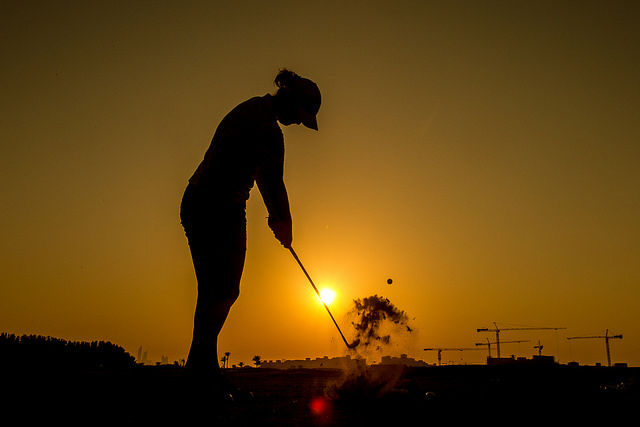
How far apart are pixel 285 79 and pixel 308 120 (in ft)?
1.53

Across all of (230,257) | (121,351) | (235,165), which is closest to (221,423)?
(230,257)

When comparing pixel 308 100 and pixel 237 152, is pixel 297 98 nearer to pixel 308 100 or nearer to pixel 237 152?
pixel 308 100

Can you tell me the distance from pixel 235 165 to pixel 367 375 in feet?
8.54

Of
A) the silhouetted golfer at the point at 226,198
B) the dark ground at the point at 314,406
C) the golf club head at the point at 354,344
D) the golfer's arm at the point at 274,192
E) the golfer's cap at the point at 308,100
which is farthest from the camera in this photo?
the golf club head at the point at 354,344

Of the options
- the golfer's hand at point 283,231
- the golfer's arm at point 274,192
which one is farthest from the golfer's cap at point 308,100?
the golfer's hand at point 283,231

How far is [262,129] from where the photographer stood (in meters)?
5.29

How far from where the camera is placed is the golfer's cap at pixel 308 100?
560cm

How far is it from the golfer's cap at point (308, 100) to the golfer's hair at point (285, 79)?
0.06 metres

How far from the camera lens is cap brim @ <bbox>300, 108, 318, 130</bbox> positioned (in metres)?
5.68

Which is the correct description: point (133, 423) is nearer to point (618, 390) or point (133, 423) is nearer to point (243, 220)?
point (243, 220)

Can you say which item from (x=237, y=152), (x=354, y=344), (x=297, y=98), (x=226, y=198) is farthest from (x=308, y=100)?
(x=354, y=344)

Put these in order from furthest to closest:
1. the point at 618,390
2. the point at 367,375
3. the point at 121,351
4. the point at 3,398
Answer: the point at 121,351, the point at 367,375, the point at 618,390, the point at 3,398

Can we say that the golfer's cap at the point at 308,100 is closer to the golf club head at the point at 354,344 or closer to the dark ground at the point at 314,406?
the dark ground at the point at 314,406

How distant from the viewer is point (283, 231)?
18.7 feet
